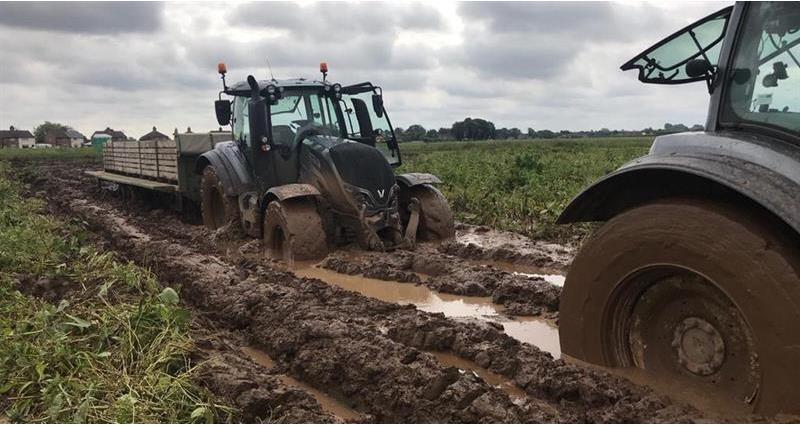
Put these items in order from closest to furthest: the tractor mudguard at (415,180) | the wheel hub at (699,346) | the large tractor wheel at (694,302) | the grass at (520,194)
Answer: the large tractor wheel at (694,302)
the wheel hub at (699,346)
the tractor mudguard at (415,180)
the grass at (520,194)

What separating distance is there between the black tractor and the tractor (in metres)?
4.86

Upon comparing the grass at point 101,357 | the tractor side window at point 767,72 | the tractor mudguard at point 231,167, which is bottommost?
the grass at point 101,357

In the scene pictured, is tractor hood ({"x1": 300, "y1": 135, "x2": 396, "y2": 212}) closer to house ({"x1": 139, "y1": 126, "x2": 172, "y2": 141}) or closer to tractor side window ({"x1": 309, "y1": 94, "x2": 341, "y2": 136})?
tractor side window ({"x1": 309, "y1": 94, "x2": 341, "y2": 136})

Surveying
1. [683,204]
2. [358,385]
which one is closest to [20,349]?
[358,385]

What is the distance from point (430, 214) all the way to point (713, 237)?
6.36 m

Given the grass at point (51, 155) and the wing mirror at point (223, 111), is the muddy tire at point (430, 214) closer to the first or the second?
the wing mirror at point (223, 111)

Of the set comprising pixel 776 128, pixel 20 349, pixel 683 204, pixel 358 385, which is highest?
pixel 776 128

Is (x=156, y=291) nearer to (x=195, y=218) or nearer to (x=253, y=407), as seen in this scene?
(x=253, y=407)

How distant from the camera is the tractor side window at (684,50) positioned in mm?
3592

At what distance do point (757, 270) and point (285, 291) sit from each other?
4243 mm

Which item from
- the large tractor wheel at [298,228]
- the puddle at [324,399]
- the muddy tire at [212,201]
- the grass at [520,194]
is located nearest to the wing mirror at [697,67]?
the puddle at [324,399]

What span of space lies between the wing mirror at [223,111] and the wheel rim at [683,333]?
7.33 metres

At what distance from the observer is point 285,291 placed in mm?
6172

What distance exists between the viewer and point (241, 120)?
9.74 meters
